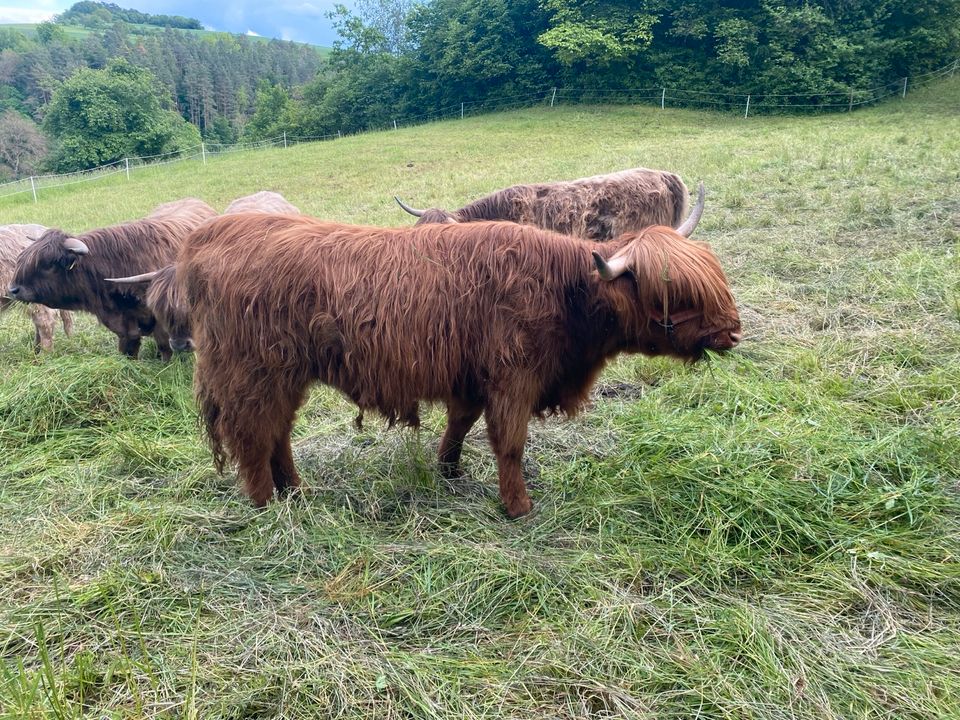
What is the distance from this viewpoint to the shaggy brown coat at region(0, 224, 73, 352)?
20.8ft

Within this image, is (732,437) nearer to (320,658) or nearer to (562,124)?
(320,658)

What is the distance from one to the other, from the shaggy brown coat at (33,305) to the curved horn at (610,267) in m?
5.99

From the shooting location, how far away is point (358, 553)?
111 inches

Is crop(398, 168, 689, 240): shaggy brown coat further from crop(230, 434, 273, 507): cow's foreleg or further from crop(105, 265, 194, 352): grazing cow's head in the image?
crop(230, 434, 273, 507): cow's foreleg

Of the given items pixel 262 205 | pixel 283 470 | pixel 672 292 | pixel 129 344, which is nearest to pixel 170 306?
pixel 283 470

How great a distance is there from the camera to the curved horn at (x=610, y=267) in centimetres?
268

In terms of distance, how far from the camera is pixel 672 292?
9.04 ft

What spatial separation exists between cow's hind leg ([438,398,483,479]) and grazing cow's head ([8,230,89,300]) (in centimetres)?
436

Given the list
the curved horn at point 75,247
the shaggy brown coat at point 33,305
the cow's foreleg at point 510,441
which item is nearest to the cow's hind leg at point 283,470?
the cow's foreleg at point 510,441

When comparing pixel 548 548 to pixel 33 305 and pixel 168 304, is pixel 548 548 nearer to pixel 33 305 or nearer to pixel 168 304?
pixel 168 304

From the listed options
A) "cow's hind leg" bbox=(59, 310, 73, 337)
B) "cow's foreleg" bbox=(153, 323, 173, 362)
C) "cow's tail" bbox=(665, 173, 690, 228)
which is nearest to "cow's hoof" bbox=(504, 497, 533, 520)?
"cow's foreleg" bbox=(153, 323, 173, 362)

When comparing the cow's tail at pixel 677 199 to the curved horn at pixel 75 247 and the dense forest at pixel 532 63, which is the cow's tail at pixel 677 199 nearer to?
the curved horn at pixel 75 247

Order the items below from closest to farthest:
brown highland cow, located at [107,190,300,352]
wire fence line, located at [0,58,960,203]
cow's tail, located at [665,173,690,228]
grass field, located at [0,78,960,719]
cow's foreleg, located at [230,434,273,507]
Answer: grass field, located at [0,78,960,719] < cow's foreleg, located at [230,434,273,507] < brown highland cow, located at [107,190,300,352] < cow's tail, located at [665,173,690,228] < wire fence line, located at [0,58,960,203]

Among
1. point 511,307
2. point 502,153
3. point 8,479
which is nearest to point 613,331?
point 511,307
